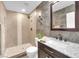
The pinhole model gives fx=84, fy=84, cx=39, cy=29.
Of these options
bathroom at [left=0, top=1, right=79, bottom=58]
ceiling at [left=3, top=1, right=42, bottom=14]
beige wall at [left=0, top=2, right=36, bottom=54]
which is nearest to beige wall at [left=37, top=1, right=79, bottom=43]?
bathroom at [left=0, top=1, right=79, bottom=58]

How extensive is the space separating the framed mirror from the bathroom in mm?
24

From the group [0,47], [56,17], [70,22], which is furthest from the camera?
[0,47]

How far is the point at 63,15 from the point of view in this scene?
2.09 m

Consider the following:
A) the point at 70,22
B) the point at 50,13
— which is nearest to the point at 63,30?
the point at 70,22

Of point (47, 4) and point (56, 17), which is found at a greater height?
point (47, 4)

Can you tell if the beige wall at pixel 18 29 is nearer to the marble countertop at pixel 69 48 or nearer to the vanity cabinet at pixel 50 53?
the vanity cabinet at pixel 50 53

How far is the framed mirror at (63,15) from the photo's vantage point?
1.79 m

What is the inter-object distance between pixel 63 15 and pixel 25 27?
344cm

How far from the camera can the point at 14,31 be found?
188 inches

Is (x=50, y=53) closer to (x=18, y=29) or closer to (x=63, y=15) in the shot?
(x=63, y=15)

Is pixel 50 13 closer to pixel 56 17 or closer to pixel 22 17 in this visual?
pixel 56 17

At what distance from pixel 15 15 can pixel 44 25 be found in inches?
93.6

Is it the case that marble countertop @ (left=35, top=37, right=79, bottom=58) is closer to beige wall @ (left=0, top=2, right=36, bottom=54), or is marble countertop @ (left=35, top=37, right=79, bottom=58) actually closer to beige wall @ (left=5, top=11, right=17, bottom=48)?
beige wall @ (left=0, top=2, right=36, bottom=54)

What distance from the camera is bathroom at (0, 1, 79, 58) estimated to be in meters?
2.61
